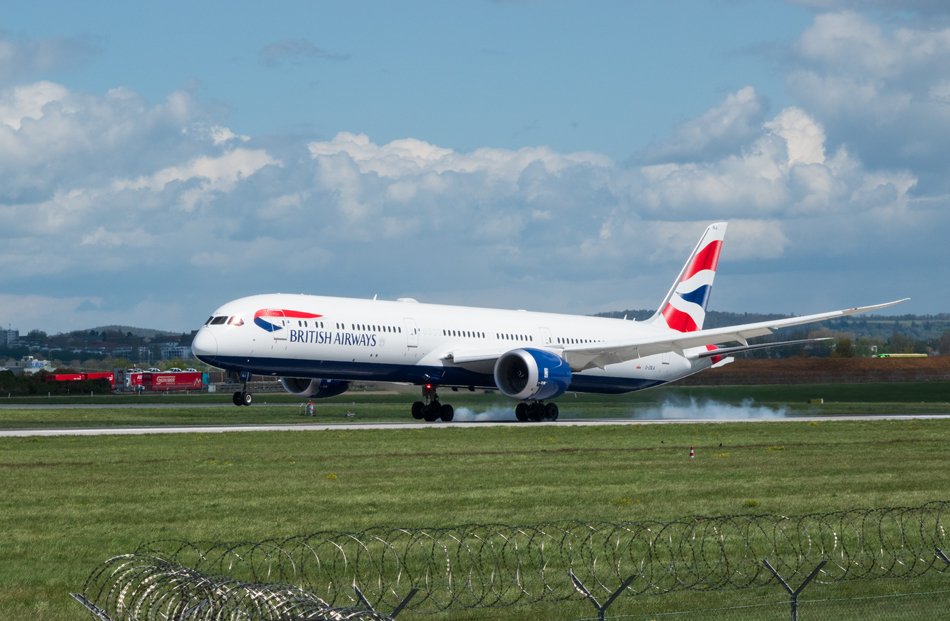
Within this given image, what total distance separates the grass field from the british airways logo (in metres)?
7.03

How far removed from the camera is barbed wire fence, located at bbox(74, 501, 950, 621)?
16250mm

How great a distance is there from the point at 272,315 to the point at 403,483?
76.4ft

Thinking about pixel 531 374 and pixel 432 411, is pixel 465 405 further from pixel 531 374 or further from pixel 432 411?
pixel 531 374

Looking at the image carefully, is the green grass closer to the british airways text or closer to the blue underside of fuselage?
the blue underside of fuselage

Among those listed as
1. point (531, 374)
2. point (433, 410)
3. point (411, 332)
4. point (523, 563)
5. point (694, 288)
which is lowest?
point (523, 563)

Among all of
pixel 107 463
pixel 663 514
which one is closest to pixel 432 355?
pixel 107 463

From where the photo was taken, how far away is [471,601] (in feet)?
52.9

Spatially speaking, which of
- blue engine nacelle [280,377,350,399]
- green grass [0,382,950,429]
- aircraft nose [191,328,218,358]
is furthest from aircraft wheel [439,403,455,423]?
aircraft nose [191,328,218,358]

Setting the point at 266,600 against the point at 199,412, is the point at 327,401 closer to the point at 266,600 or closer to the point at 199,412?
the point at 199,412

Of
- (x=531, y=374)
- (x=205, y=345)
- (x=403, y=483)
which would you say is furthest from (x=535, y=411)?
(x=403, y=483)

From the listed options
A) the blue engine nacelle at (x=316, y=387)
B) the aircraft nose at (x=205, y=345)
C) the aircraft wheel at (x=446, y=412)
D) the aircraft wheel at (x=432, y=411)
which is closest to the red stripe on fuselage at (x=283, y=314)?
the aircraft nose at (x=205, y=345)

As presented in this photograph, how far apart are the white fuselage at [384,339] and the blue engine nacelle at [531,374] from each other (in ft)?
2.78

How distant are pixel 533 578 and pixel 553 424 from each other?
119ft

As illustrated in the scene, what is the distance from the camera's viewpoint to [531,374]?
54.7 m
